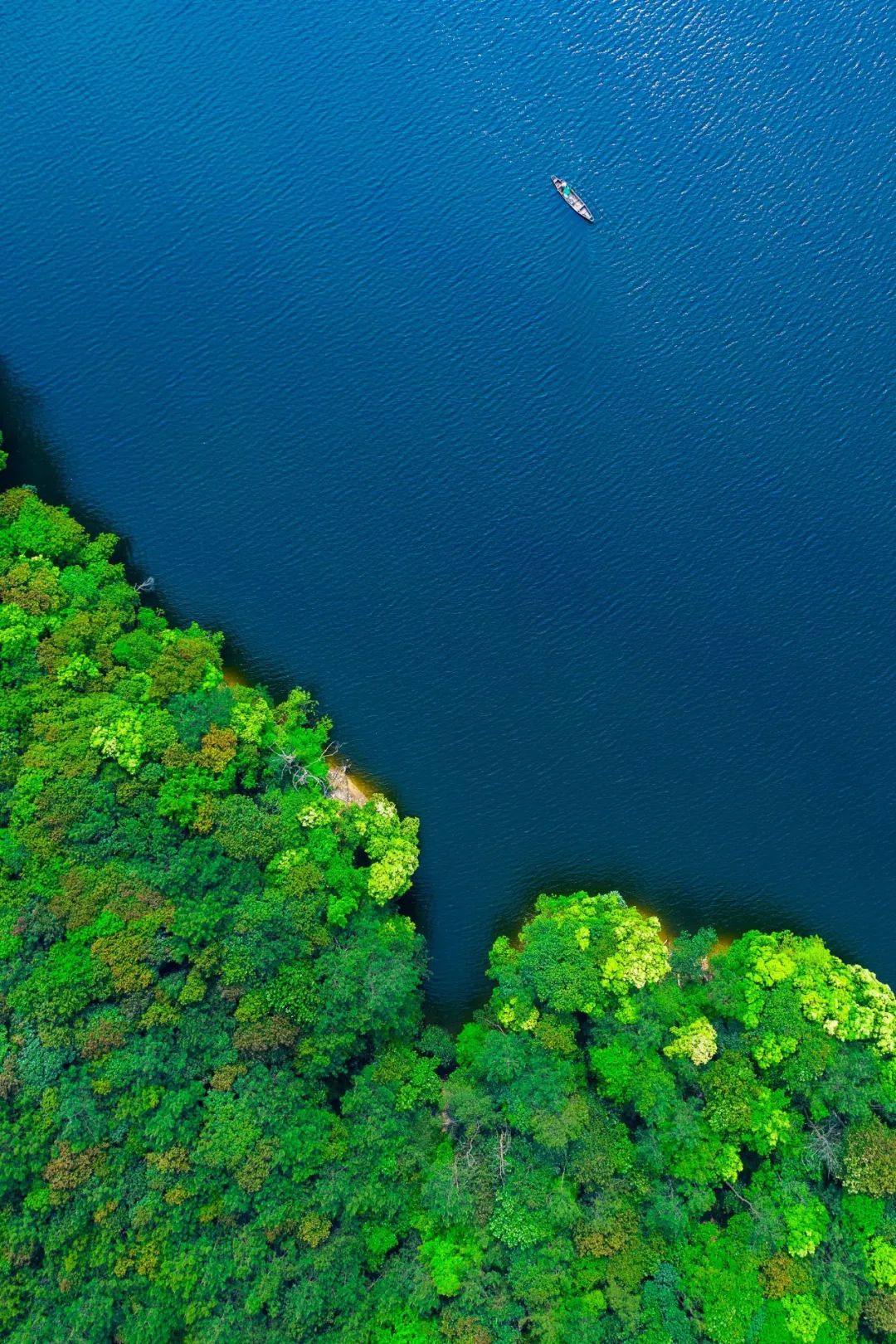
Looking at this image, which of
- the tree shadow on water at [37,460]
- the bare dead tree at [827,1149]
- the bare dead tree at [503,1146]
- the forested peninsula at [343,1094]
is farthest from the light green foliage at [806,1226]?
the tree shadow on water at [37,460]

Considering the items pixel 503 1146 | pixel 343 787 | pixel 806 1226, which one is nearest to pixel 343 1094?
pixel 503 1146

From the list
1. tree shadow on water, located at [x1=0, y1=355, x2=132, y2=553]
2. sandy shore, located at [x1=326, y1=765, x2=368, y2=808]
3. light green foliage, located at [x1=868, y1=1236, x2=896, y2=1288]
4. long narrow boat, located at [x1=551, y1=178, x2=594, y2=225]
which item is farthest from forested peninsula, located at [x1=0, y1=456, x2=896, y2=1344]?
long narrow boat, located at [x1=551, y1=178, x2=594, y2=225]

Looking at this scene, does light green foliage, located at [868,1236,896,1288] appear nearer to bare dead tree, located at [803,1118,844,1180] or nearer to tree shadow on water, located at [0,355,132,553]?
bare dead tree, located at [803,1118,844,1180]

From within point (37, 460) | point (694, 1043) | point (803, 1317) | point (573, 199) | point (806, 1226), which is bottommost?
point (803, 1317)

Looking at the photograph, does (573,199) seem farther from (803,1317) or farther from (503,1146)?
(803,1317)

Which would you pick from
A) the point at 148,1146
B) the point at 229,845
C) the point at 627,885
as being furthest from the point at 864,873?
the point at 148,1146

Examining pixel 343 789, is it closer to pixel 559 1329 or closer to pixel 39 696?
pixel 39 696
